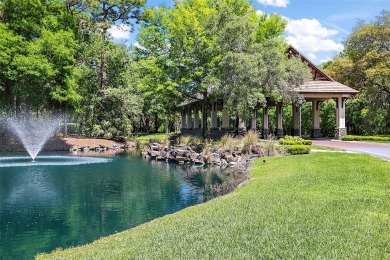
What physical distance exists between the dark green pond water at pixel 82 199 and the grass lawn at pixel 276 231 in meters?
1.90

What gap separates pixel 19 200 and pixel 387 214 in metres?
11.4

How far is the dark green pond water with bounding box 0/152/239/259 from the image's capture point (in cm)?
884

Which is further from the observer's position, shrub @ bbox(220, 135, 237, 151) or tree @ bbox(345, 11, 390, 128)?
tree @ bbox(345, 11, 390, 128)

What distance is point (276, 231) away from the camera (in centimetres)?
612

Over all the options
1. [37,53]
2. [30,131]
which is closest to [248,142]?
[37,53]

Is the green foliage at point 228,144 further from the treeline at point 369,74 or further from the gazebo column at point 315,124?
the treeline at point 369,74

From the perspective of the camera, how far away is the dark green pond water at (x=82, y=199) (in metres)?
8.84

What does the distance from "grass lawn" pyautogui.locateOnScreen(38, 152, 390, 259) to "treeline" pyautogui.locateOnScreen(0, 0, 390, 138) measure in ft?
59.2

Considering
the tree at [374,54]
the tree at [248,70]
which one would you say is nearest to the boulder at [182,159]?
the tree at [248,70]

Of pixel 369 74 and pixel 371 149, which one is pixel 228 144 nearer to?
pixel 371 149

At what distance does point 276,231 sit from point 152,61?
25.5 metres

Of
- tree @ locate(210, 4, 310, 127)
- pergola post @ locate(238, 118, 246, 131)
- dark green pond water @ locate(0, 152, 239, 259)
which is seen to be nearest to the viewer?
dark green pond water @ locate(0, 152, 239, 259)

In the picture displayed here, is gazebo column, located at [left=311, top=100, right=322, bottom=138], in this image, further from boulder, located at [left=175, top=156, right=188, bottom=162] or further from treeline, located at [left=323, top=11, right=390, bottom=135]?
boulder, located at [left=175, top=156, right=188, bottom=162]

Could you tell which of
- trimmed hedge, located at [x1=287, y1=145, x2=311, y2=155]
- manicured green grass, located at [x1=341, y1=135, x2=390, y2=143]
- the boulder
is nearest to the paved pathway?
trimmed hedge, located at [x1=287, y1=145, x2=311, y2=155]
